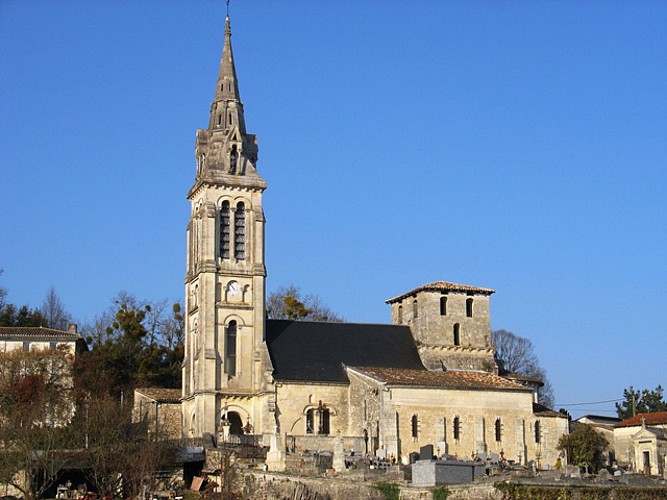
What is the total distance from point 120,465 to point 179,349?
82.0ft

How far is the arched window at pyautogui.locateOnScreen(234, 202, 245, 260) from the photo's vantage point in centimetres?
5988

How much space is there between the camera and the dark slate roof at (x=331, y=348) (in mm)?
58125

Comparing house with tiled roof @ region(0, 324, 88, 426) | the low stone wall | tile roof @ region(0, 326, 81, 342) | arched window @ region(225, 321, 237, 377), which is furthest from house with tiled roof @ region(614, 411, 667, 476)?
tile roof @ region(0, 326, 81, 342)

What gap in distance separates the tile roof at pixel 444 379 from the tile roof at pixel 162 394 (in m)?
9.81

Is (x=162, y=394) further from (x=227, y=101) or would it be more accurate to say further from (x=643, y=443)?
(x=643, y=443)

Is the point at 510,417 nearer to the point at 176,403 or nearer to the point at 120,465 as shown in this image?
the point at 176,403

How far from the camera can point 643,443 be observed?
57594 mm

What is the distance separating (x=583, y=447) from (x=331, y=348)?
1331 centimetres

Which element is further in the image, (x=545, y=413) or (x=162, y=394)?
(x=162, y=394)

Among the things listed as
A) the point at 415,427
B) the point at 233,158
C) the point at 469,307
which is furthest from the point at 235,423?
the point at 469,307

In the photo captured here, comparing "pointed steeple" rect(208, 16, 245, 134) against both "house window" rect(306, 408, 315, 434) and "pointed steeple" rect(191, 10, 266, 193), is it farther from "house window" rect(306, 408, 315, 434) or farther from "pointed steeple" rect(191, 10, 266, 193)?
"house window" rect(306, 408, 315, 434)

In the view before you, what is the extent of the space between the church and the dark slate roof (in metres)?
0.08

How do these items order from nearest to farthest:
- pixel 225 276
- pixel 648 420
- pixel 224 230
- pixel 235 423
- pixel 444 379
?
pixel 235 423 → pixel 444 379 → pixel 225 276 → pixel 224 230 → pixel 648 420

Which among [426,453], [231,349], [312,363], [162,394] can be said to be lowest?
[426,453]
